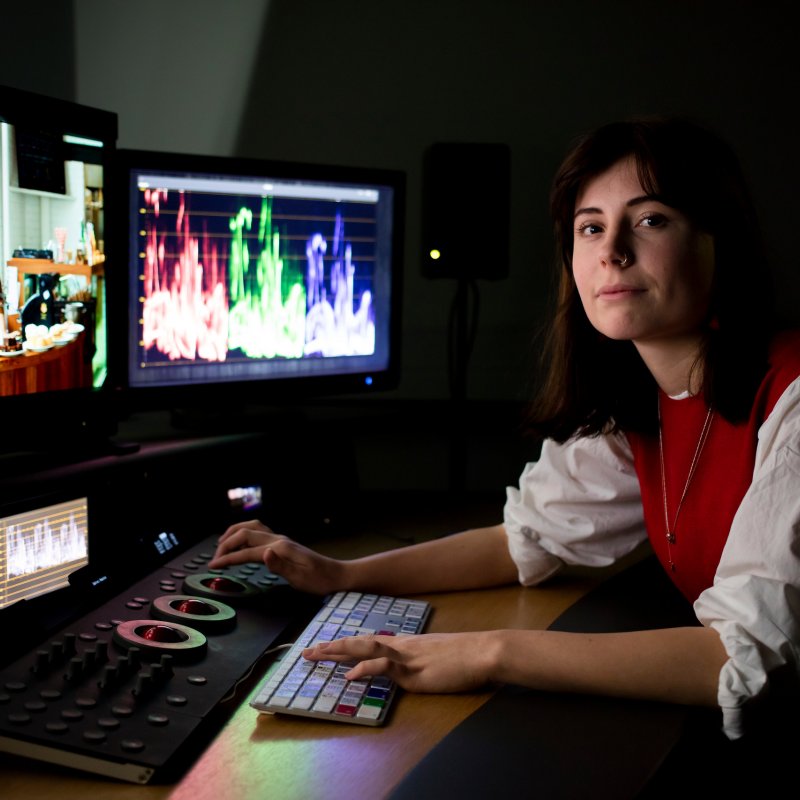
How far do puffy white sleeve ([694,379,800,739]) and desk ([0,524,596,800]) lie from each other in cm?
23

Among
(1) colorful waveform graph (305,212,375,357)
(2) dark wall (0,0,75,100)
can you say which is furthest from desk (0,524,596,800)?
(2) dark wall (0,0,75,100)

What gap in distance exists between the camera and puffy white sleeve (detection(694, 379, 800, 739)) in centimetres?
87

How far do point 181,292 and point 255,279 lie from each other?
14 cm

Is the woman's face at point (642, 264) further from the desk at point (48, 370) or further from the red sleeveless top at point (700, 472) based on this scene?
the desk at point (48, 370)

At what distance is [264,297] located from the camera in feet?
5.23

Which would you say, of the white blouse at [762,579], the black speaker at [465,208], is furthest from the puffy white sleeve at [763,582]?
the black speaker at [465,208]

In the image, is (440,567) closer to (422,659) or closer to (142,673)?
(422,659)

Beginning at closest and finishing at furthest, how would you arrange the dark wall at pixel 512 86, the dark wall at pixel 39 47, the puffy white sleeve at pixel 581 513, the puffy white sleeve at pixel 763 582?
the puffy white sleeve at pixel 763 582, the puffy white sleeve at pixel 581 513, the dark wall at pixel 39 47, the dark wall at pixel 512 86

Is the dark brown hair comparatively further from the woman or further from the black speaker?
Result: the black speaker

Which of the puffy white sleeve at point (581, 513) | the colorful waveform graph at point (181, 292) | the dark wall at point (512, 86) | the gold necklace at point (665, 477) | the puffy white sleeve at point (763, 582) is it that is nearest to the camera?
the puffy white sleeve at point (763, 582)

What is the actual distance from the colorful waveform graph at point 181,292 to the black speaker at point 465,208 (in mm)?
593

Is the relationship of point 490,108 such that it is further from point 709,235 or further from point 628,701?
point 628,701

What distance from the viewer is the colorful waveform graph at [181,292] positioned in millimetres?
1459

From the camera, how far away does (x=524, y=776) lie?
76 cm
